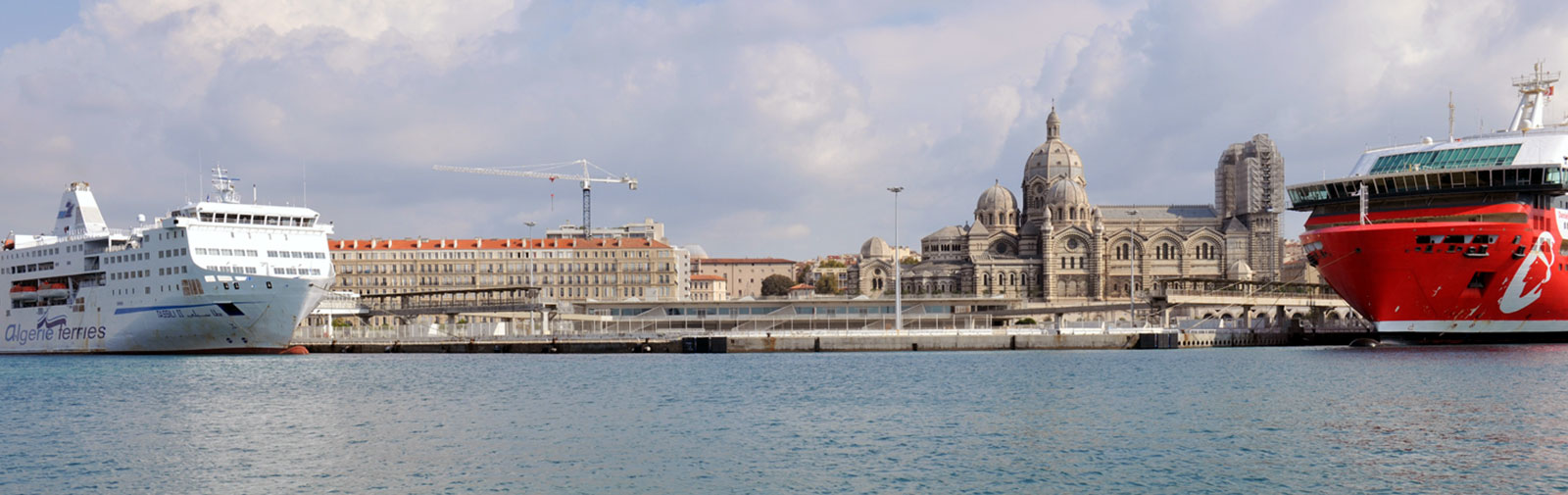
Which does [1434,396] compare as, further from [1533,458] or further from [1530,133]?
[1530,133]

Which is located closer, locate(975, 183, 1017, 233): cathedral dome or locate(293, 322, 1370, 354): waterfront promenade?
locate(293, 322, 1370, 354): waterfront promenade

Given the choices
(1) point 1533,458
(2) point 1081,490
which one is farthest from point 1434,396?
(2) point 1081,490

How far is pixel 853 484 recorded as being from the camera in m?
29.9

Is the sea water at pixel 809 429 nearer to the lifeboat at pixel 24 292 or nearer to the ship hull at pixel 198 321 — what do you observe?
the ship hull at pixel 198 321

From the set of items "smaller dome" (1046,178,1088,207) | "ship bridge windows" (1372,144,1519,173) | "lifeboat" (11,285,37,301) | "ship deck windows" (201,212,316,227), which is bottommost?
"lifeboat" (11,285,37,301)

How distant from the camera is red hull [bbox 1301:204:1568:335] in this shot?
66.5 m

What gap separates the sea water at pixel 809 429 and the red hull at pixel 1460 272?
189 inches

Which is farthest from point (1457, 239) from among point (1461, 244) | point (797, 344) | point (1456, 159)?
point (797, 344)

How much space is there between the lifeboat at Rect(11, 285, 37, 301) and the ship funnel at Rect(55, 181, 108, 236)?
4.05 m

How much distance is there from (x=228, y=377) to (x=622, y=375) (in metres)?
16.1

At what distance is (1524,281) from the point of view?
67.9 m

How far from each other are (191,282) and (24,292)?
64.3 feet

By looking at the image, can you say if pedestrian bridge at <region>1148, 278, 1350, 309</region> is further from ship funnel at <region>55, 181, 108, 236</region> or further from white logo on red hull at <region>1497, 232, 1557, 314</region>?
ship funnel at <region>55, 181, 108, 236</region>

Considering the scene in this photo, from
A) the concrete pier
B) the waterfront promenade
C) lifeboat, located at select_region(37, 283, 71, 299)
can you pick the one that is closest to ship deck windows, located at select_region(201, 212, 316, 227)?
the concrete pier
